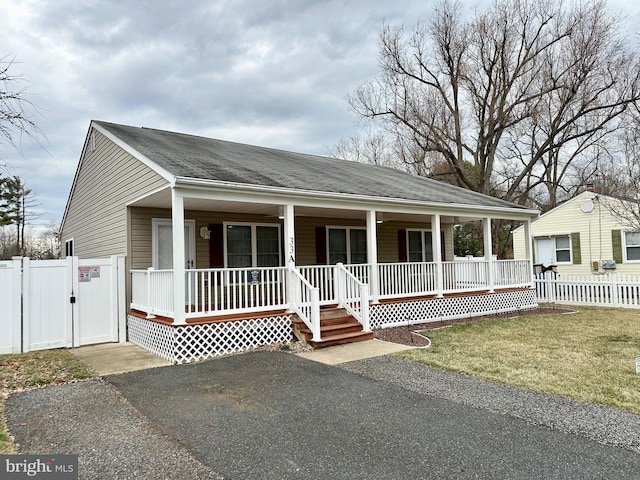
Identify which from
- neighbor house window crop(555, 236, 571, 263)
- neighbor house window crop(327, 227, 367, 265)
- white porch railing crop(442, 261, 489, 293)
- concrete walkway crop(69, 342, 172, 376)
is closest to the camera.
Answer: concrete walkway crop(69, 342, 172, 376)

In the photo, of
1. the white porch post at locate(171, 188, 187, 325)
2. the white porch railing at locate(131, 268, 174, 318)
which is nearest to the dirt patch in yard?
the white porch post at locate(171, 188, 187, 325)

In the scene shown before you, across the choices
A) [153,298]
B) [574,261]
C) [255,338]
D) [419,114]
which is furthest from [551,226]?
[153,298]

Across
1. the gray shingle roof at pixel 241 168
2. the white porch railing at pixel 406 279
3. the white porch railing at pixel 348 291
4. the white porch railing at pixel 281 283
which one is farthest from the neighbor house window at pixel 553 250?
the white porch railing at pixel 348 291

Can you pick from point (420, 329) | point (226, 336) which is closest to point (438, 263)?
point (420, 329)

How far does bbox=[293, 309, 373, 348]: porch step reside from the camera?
26.3 feet

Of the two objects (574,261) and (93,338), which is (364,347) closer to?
(93,338)

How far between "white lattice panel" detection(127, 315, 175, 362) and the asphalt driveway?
1395 mm

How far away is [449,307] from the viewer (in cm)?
1120

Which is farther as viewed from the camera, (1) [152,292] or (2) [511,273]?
(2) [511,273]

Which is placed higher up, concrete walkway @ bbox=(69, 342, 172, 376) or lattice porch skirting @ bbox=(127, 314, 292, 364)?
lattice porch skirting @ bbox=(127, 314, 292, 364)

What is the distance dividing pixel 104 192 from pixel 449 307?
9.62m

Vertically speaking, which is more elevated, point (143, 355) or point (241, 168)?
point (241, 168)

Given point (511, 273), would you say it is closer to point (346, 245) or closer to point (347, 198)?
point (346, 245)

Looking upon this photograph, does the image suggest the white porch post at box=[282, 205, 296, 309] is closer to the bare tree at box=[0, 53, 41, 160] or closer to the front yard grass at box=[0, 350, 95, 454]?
the front yard grass at box=[0, 350, 95, 454]
